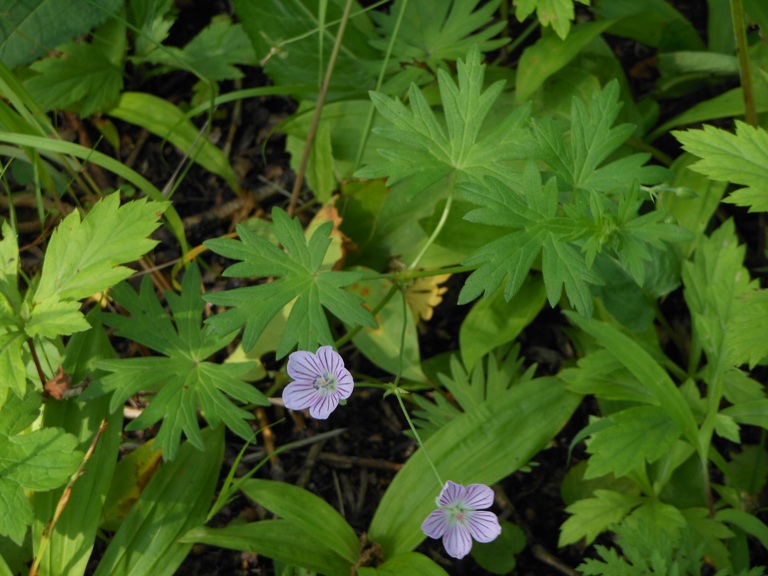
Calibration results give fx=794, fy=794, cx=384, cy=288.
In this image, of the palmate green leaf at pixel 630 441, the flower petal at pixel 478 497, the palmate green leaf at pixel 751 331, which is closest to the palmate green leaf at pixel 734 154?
the palmate green leaf at pixel 751 331

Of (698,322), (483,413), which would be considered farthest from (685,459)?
(483,413)

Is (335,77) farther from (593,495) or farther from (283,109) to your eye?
(593,495)

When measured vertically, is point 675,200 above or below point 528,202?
below

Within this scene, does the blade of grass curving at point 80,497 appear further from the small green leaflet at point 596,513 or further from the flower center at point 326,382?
the small green leaflet at point 596,513

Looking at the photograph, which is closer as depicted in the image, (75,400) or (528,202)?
(528,202)

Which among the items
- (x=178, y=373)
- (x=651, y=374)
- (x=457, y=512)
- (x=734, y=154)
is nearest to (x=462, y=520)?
(x=457, y=512)

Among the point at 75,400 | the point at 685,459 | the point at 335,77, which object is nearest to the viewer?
the point at 75,400

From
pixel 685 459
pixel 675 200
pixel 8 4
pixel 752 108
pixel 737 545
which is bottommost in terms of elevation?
pixel 737 545
